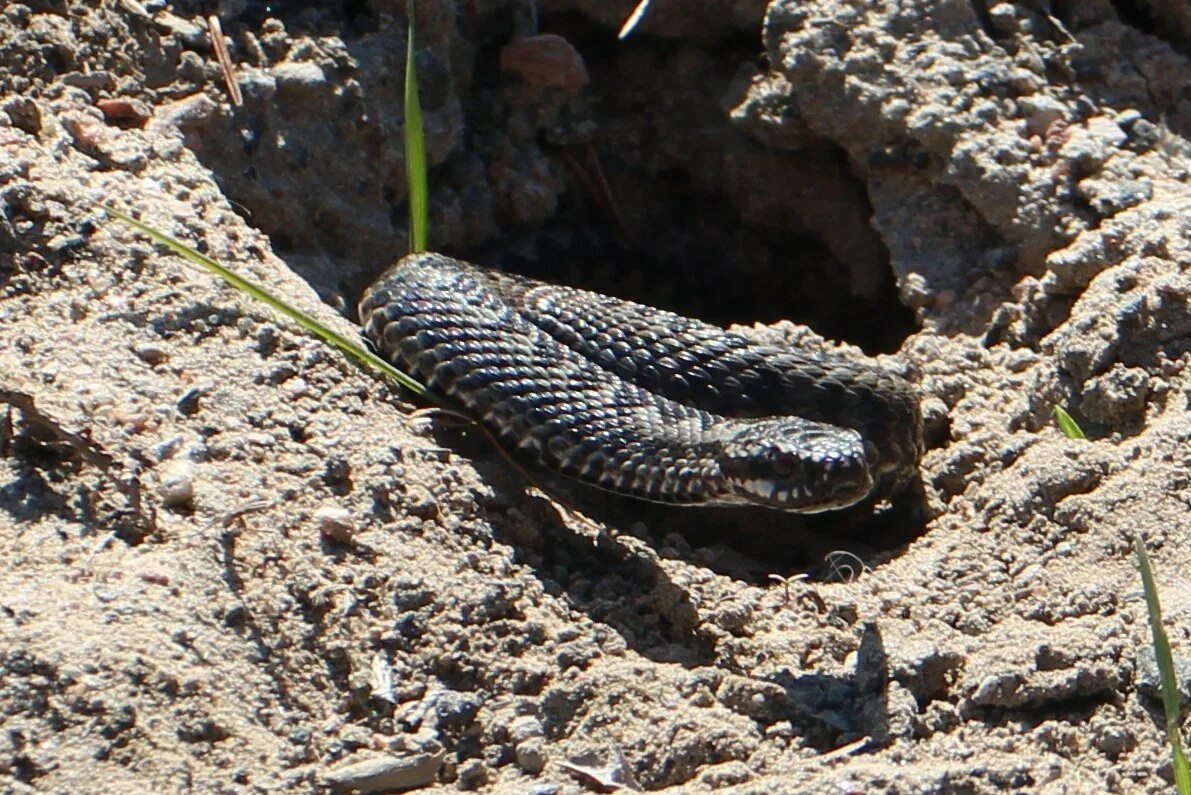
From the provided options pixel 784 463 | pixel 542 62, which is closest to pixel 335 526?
pixel 784 463

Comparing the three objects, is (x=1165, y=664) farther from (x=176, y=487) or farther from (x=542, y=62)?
(x=542, y=62)

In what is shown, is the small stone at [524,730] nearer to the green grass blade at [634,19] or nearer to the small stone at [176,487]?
the small stone at [176,487]

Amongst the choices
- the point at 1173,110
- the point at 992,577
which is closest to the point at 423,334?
the point at 992,577

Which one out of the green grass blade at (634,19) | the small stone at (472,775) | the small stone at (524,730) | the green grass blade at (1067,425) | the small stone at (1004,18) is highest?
the small stone at (1004,18)

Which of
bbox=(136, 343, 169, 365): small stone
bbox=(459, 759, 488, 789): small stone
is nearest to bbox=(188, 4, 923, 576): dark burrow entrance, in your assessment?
bbox=(136, 343, 169, 365): small stone

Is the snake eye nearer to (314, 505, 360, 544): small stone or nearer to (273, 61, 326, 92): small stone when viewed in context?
(314, 505, 360, 544): small stone

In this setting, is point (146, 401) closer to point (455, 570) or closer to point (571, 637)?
point (455, 570)

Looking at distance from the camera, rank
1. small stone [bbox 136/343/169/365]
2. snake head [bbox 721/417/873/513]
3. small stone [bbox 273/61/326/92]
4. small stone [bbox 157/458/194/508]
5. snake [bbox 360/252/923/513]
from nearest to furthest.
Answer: small stone [bbox 157/458/194/508] < small stone [bbox 136/343/169/365] < snake head [bbox 721/417/873/513] < snake [bbox 360/252/923/513] < small stone [bbox 273/61/326/92]

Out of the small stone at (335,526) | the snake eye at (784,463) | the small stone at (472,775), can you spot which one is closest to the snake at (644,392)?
the snake eye at (784,463)
